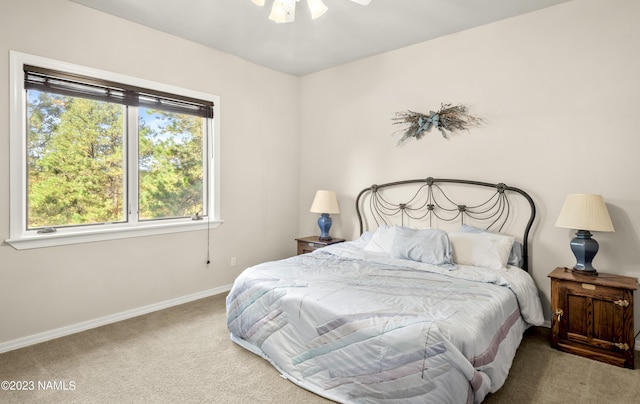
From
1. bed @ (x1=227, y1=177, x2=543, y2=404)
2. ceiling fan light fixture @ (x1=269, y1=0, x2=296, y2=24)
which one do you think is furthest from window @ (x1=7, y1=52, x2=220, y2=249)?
ceiling fan light fixture @ (x1=269, y1=0, x2=296, y2=24)

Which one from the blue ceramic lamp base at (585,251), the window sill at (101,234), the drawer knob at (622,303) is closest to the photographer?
the drawer knob at (622,303)

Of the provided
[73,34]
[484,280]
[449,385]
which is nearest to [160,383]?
[449,385]

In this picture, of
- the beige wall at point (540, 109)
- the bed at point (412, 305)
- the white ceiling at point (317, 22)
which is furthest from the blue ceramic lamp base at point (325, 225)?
the white ceiling at point (317, 22)

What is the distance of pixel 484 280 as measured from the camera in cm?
259

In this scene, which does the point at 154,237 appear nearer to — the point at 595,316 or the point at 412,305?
the point at 412,305

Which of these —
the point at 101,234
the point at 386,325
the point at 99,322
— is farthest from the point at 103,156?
the point at 386,325

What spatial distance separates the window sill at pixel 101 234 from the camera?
2.75 m

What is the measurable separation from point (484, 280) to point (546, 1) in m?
2.34

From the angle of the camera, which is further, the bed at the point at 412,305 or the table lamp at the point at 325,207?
the table lamp at the point at 325,207

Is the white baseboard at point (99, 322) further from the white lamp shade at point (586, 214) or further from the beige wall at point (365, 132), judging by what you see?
the white lamp shade at point (586, 214)

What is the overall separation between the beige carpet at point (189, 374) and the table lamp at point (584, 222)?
70cm

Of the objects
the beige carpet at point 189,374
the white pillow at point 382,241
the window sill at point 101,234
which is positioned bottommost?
the beige carpet at point 189,374

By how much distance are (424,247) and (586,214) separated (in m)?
1.20

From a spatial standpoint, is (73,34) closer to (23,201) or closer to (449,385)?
(23,201)
